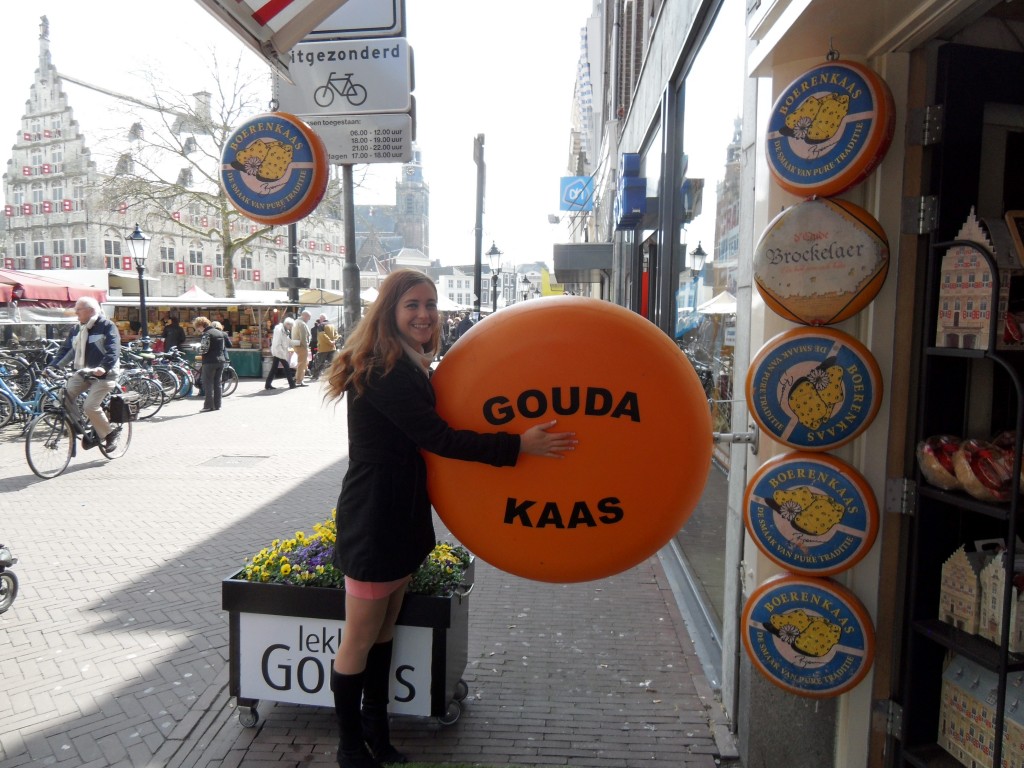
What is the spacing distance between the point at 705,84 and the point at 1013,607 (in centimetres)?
468

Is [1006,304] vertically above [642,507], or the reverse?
[1006,304]

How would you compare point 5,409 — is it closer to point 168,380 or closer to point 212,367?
point 212,367

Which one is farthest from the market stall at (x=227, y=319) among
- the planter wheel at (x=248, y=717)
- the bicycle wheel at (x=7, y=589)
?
the planter wheel at (x=248, y=717)

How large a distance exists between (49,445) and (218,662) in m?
6.02

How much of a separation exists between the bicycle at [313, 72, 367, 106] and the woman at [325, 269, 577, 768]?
1828mm

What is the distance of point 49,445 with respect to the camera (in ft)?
28.7

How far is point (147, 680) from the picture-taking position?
3980 mm

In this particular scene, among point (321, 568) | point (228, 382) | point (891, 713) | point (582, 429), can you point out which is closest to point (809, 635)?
point (891, 713)

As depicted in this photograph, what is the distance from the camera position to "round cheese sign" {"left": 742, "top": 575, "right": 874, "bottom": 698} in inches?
106

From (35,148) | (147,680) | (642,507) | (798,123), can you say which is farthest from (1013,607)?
(35,148)

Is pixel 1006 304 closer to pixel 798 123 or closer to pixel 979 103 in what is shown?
pixel 979 103

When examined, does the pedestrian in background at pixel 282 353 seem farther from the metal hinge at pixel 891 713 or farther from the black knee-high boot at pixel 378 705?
the metal hinge at pixel 891 713

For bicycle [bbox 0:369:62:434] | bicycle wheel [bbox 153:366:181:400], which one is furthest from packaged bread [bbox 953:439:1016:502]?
bicycle wheel [bbox 153:366:181:400]

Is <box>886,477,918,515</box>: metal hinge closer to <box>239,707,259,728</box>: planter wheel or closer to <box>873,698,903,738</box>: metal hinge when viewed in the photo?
<box>873,698,903,738</box>: metal hinge
